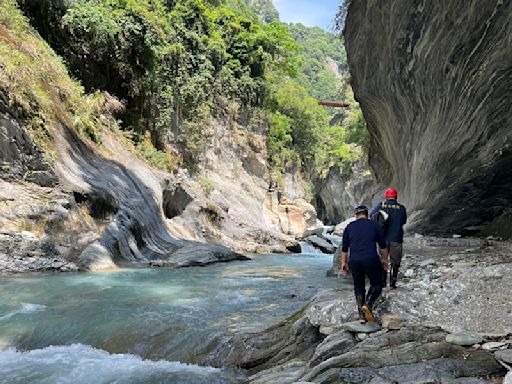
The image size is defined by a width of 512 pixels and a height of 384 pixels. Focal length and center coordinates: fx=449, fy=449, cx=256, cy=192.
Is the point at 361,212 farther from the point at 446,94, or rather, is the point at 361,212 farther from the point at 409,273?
the point at 446,94

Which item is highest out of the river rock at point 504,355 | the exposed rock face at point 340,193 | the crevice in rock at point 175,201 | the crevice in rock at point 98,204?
the exposed rock face at point 340,193

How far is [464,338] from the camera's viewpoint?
419cm

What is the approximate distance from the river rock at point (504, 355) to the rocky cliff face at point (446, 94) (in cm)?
629

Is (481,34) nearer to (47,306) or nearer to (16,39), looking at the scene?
(47,306)

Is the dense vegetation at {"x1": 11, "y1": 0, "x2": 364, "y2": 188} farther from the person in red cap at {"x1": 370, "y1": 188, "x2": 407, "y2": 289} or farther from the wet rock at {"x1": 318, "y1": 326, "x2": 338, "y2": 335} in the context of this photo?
the wet rock at {"x1": 318, "y1": 326, "x2": 338, "y2": 335}

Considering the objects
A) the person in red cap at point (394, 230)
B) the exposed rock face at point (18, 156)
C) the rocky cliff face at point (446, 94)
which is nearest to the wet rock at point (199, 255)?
the exposed rock face at point (18, 156)

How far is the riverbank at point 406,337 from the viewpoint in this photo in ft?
12.8

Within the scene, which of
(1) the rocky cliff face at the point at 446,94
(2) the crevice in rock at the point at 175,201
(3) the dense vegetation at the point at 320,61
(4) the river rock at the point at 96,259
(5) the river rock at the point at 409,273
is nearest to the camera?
(5) the river rock at the point at 409,273

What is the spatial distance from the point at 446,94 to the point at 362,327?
26.2ft

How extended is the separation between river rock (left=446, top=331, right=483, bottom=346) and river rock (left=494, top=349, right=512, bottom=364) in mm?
328

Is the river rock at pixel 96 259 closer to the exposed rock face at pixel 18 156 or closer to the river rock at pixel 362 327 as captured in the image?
the exposed rock face at pixel 18 156

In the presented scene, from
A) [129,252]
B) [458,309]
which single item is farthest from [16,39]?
[458,309]

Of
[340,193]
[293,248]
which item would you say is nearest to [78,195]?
[293,248]

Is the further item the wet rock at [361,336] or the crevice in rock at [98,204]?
the crevice in rock at [98,204]
